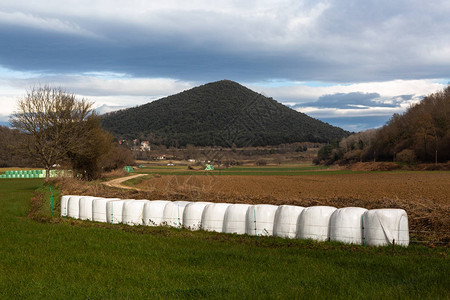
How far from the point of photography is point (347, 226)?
41.9 ft

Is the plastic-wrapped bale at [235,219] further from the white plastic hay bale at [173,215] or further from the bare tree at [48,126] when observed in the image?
the bare tree at [48,126]

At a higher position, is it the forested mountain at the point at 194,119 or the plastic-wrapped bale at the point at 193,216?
the forested mountain at the point at 194,119

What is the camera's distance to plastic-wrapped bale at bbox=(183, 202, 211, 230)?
52.6 ft

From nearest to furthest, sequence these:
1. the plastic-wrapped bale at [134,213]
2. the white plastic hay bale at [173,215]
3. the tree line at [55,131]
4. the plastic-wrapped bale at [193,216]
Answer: the plastic-wrapped bale at [193,216] < the white plastic hay bale at [173,215] < the plastic-wrapped bale at [134,213] < the tree line at [55,131]

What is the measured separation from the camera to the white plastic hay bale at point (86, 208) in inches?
779

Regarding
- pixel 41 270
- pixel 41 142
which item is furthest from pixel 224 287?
pixel 41 142

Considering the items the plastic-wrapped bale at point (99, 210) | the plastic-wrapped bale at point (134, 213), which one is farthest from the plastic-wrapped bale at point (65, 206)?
the plastic-wrapped bale at point (134, 213)

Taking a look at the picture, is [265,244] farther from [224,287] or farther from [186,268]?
[224,287]

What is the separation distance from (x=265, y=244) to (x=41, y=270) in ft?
20.4

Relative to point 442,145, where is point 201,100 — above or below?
above

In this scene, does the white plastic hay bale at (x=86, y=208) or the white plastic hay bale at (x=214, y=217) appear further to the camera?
the white plastic hay bale at (x=86, y=208)

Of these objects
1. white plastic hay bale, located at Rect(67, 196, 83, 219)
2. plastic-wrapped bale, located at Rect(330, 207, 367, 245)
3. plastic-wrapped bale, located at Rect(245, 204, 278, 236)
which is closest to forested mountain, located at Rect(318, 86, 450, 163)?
white plastic hay bale, located at Rect(67, 196, 83, 219)

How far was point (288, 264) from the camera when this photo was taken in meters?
10.2

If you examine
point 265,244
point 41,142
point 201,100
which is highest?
point 201,100
